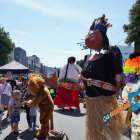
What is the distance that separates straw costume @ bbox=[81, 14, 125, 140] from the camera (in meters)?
2.57

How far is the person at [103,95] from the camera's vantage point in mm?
2572

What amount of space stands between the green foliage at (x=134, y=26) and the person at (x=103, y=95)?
19735mm

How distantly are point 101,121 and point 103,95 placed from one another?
12.9 inches

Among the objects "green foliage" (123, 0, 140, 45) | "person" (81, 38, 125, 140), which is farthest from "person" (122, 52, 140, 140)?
"green foliage" (123, 0, 140, 45)

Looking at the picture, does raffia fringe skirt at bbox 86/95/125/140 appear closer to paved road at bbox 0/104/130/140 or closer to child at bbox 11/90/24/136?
paved road at bbox 0/104/130/140

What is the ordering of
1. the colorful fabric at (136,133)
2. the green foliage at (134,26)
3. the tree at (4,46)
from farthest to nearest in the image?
the tree at (4,46), the green foliage at (134,26), the colorful fabric at (136,133)

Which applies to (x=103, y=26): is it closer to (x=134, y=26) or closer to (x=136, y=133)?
(x=136, y=133)

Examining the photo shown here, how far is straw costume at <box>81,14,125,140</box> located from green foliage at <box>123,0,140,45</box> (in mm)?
19735

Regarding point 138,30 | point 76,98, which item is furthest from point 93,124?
point 138,30

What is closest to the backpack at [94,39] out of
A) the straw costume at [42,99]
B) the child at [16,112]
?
the straw costume at [42,99]

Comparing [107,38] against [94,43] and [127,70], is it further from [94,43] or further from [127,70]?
[127,70]

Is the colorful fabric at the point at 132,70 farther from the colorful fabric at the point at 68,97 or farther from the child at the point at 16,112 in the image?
the colorful fabric at the point at 68,97

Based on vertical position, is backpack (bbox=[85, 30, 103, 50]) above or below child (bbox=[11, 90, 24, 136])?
above

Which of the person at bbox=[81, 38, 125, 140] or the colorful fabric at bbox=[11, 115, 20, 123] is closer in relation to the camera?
the person at bbox=[81, 38, 125, 140]
